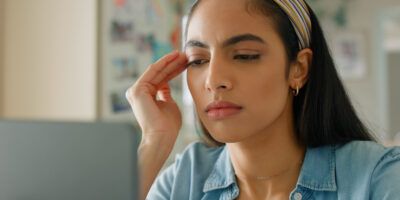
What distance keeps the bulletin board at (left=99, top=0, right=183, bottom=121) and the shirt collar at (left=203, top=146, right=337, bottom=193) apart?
0.81 m

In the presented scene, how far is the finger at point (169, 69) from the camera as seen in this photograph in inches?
44.7

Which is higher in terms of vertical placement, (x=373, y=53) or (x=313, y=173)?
(x=373, y=53)

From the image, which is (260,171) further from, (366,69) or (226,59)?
(366,69)

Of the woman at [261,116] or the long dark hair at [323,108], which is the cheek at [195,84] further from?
the long dark hair at [323,108]

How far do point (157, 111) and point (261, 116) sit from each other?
0.97 feet

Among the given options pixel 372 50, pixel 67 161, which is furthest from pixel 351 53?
pixel 67 161

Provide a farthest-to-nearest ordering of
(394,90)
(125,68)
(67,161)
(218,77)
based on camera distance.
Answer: (394,90), (125,68), (218,77), (67,161)

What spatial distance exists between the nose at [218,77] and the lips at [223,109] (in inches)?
1.1

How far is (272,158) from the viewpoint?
3.53 feet

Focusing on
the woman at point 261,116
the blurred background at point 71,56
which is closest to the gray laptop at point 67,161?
the woman at point 261,116

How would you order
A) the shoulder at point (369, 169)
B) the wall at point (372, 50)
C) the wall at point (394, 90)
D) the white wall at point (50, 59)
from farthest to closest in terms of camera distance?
the wall at point (394, 90), the wall at point (372, 50), the white wall at point (50, 59), the shoulder at point (369, 169)

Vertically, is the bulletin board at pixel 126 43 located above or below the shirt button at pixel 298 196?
above

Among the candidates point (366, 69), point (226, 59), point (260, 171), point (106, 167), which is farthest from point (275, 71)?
point (366, 69)

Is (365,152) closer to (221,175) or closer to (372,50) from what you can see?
(221,175)
